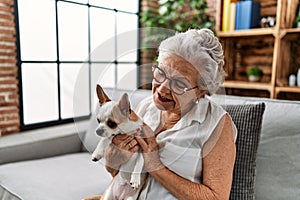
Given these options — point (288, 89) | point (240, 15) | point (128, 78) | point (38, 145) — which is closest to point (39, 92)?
point (38, 145)

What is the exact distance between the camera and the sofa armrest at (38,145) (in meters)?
1.62

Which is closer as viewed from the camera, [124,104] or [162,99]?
[124,104]

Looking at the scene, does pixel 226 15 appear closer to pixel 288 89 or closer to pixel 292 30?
pixel 292 30

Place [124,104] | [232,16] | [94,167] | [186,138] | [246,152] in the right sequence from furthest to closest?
[232,16], [94,167], [246,152], [186,138], [124,104]

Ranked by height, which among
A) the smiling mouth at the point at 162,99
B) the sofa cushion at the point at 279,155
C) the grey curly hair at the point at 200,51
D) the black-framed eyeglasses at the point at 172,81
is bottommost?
the sofa cushion at the point at 279,155

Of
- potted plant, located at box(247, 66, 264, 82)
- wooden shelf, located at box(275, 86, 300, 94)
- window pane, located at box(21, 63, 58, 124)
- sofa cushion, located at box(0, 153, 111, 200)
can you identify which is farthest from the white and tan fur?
potted plant, located at box(247, 66, 264, 82)

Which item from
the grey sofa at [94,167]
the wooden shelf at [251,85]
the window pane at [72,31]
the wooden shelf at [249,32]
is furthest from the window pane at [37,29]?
the wooden shelf at [251,85]

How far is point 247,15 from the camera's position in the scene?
8.14 feet

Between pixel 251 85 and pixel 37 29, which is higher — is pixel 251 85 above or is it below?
below

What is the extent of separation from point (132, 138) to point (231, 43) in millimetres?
2384

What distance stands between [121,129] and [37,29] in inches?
72.0

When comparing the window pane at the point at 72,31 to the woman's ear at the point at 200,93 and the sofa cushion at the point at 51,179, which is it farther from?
the woman's ear at the point at 200,93

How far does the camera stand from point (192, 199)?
2.93 ft

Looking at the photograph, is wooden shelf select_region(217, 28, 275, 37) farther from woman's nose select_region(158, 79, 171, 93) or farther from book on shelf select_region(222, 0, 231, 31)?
woman's nose select_region(158, 79, 171, 93)
